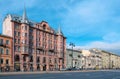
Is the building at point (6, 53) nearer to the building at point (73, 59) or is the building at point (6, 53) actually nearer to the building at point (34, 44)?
the building at point (34, 44)

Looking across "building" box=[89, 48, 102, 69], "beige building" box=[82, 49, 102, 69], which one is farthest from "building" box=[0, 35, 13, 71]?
"building" box=[89, 48, 102, 69]

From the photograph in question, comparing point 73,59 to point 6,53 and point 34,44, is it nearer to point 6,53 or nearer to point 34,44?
point 34,44

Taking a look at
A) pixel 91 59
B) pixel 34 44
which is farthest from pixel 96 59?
pixel 34 44

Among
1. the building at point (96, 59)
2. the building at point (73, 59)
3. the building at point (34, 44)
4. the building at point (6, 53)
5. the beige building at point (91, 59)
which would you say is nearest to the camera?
the building at point (6, 53)

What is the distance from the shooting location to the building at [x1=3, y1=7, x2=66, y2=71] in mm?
93312

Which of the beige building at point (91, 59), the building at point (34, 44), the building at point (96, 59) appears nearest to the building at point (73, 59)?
the building at point (34, 44)

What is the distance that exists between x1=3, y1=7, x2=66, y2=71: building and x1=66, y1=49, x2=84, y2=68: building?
6626 millimetres

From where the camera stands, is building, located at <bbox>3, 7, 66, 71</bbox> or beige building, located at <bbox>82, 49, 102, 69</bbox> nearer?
building, located at <bbox>3, 7, 66, 71</bbox>

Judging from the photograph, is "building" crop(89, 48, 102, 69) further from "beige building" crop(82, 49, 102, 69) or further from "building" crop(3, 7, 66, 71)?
"building" crop(3, 7, 66, 71)

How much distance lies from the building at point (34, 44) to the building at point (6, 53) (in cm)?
195

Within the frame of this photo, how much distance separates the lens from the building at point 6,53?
86.9 meters

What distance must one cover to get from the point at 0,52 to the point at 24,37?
42.1ft

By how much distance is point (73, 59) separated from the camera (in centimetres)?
13725

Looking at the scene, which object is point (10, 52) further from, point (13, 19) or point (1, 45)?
point (13, 19)
